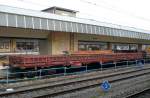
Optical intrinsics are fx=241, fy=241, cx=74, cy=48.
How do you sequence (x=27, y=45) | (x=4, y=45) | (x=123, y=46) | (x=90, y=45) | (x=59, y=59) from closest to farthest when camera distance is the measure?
(x=59, y=59) < (x=4, y=45) < (x=27, y=45) < (x=90, y=45) < (x=123, y=46)

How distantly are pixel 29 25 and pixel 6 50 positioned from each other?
5.26m

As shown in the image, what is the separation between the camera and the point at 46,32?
2783 centimetres

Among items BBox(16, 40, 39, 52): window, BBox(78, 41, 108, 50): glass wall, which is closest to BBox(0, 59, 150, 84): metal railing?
BBox(78, 41, 108, 50): glass wall

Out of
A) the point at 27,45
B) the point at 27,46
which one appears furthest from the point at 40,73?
the point at 27,46

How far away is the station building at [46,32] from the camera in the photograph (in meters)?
23.3

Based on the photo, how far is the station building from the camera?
2328 cm

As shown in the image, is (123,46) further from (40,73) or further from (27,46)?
(40,73)

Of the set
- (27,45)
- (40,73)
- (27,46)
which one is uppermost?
(27,45)

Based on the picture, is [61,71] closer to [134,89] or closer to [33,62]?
[33,62]

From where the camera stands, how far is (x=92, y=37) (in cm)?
3434

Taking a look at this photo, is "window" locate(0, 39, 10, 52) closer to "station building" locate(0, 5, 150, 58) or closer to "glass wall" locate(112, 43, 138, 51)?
"station building" locate(0, 5, 150, 58)

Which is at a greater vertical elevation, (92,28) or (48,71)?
(92,28)

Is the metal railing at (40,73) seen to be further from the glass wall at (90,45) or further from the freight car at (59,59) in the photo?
the glass wall at (90,45)

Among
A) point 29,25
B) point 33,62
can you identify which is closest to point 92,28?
point 29,25
